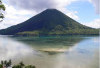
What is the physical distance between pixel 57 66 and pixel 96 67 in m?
9.64

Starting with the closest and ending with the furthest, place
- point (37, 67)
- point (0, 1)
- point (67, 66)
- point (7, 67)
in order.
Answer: point (0, 1) → point (7, 67) → point (37, 67) → point (67, 66)

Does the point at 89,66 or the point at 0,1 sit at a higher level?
the point at 0,1

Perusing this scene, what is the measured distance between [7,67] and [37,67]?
36.9ft

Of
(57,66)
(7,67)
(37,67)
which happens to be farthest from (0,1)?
(57,66)

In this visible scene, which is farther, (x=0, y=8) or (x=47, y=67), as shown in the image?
(x=47, y=67)

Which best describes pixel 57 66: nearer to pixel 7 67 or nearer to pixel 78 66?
pixel 78 66

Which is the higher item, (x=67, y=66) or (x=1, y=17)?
(x=1, y=17)

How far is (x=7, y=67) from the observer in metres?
30.2

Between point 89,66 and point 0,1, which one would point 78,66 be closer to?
point 89,66

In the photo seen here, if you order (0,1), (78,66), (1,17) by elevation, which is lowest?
(78,66)

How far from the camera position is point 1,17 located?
17578 millimetres

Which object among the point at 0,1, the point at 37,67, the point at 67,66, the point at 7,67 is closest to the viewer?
the point at 0,1

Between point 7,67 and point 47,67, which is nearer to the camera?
point 7,67

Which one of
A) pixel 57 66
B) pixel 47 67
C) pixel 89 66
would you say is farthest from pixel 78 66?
pixel 47 67
